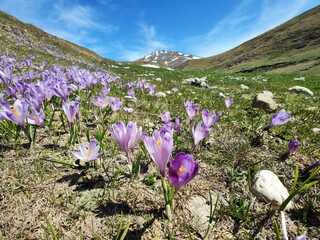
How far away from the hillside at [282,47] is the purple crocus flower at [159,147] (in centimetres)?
5092

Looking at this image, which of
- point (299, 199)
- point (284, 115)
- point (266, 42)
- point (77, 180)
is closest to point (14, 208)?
point (77, 180)

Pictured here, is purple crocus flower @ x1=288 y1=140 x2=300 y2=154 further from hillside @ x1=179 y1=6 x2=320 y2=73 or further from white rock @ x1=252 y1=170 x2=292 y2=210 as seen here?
hillside @ x1=179 y1=6 x2=320 y2=73

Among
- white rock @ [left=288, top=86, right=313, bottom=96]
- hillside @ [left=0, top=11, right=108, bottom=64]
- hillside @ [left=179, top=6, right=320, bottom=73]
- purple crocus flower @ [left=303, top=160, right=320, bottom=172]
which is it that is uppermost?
hillside @ [left=179, top=6, right=320, bottom=73]

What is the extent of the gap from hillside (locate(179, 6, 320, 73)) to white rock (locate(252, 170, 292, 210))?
49997mm

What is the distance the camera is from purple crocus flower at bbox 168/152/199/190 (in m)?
1.42

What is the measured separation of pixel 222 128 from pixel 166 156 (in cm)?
245

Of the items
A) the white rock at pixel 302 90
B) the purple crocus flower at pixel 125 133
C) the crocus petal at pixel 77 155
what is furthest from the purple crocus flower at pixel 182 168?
the white rock at pixel 302 90

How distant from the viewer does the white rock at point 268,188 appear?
2.09 metres

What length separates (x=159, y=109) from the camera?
474cm

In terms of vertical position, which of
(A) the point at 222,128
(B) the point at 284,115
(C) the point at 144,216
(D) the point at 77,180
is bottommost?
(C) the point at 144,216

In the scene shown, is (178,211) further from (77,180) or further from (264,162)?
(264,162)

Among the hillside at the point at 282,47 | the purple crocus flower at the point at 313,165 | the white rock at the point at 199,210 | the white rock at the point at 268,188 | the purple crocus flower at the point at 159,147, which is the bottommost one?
the white rock at the point at 199,210

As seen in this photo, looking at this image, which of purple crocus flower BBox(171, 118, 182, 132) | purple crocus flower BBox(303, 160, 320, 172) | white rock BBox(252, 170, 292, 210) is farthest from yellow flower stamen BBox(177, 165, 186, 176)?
purple crocus flower BBox(303, 160, 320, 172)

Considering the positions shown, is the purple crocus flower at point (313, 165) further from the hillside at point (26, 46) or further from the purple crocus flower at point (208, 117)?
the hillside at point (26, 46)
